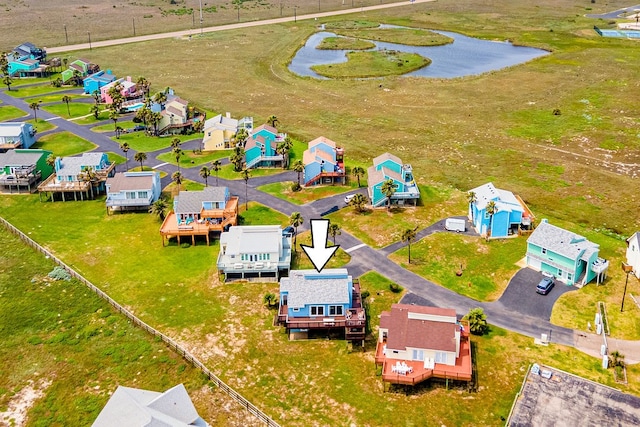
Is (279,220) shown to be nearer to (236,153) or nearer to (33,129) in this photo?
(236,153)

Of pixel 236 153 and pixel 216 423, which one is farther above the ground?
pixel 236 153

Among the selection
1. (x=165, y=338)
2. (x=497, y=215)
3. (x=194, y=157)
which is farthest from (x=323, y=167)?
(x=165, y=338)

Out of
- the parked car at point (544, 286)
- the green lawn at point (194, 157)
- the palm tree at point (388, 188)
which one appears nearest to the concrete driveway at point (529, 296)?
the parked car at point (544, 286)

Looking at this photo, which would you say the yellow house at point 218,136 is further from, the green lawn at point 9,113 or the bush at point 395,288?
the bush at point 395,288

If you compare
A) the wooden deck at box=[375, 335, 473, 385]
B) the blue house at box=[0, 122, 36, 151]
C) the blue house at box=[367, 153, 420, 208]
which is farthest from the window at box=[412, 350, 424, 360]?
the blue house at box=[0, 122, 36, 151]

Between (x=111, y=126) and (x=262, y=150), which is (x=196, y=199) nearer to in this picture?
(x=262, y=150)

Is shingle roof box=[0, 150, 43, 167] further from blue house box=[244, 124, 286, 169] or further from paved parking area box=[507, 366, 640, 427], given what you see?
paved parking area box=[507, 366, 640, 427]

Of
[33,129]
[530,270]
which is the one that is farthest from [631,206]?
[33,129]

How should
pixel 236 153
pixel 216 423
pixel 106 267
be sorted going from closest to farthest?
pixel 216 423 → pixel 106 267 → pixel 236 153
